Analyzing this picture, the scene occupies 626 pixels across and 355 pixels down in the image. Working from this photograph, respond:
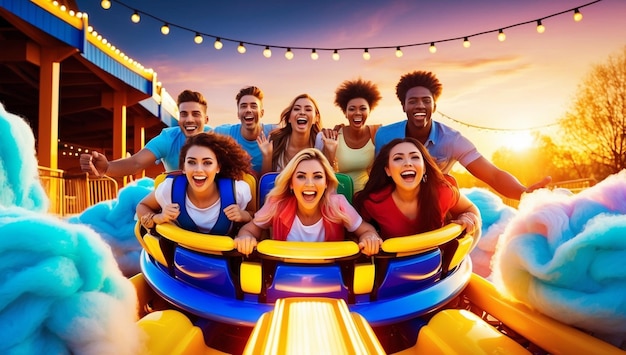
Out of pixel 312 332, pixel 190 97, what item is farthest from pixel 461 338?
pixel 190 97

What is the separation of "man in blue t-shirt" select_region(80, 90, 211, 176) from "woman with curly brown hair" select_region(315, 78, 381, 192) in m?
0.92

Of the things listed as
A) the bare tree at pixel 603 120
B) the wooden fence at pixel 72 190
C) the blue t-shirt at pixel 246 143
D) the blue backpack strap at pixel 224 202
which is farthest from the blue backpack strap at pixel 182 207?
the bare tree at pixel 603 120

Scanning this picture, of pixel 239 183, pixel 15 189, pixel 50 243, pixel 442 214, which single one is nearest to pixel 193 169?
pixel 239 183

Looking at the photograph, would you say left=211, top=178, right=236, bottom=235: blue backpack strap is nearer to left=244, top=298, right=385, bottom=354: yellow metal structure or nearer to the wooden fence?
left=244, top=298, right=385, bottom=354: yellow metal structure

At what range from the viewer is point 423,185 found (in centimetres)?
188

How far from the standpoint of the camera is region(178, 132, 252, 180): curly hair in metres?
1.98

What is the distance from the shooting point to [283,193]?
1866 millimetres

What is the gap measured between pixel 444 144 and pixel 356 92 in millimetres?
756

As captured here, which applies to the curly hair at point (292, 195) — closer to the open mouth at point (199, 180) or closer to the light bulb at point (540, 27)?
the open mouth at point (199, 180)

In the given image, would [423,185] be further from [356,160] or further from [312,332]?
[312,332]

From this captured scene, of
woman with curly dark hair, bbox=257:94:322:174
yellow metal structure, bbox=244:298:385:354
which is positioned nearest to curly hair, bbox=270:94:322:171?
woman with curly dark hair, bbox=257:94:322:174

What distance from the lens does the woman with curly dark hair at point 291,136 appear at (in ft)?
8.57

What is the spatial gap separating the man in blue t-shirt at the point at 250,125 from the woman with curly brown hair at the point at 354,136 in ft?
1.62

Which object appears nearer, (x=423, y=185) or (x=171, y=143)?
(x=423, y=185)
